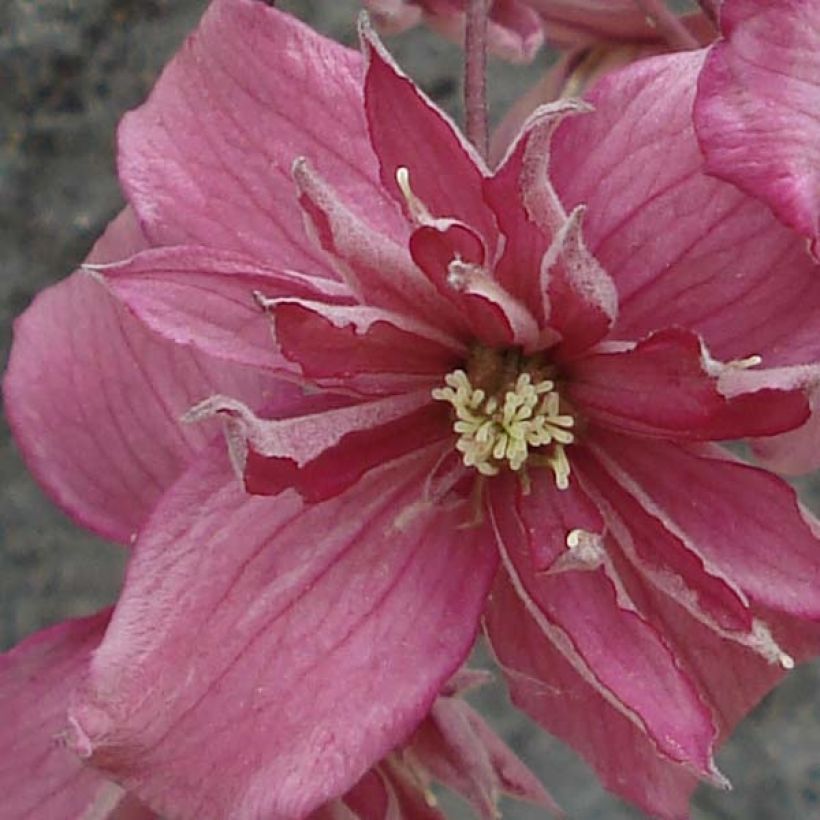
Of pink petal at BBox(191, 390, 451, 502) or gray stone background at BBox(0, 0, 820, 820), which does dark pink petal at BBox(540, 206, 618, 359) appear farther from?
gray stone background at BBox(0, 0, 820, 820)

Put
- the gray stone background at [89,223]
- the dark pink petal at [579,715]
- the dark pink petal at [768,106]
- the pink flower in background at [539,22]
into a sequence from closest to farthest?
1. the dark pink petal at [768,106]
2. the dark pink petal at [579,715]
3. the pink flower in background at [539,22]
4. the gray stone background at [89,223]

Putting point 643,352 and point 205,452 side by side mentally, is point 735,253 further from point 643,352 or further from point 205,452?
point 205,452

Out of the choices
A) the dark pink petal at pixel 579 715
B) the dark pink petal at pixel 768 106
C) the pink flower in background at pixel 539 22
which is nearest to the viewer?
the dark pink petal at pixel 768 106

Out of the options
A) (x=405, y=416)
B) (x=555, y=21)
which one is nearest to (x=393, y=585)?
(x=405, y=416)

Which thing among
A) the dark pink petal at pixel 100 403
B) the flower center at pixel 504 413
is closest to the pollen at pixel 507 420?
the flower center at pixel 504 413

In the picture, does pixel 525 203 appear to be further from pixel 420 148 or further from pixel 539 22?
pixel 539 22

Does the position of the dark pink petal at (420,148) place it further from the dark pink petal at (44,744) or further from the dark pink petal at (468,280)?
the dark pink petal at (44,744)

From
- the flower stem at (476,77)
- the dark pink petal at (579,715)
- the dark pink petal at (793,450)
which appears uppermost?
the flower stem at (476,77)
